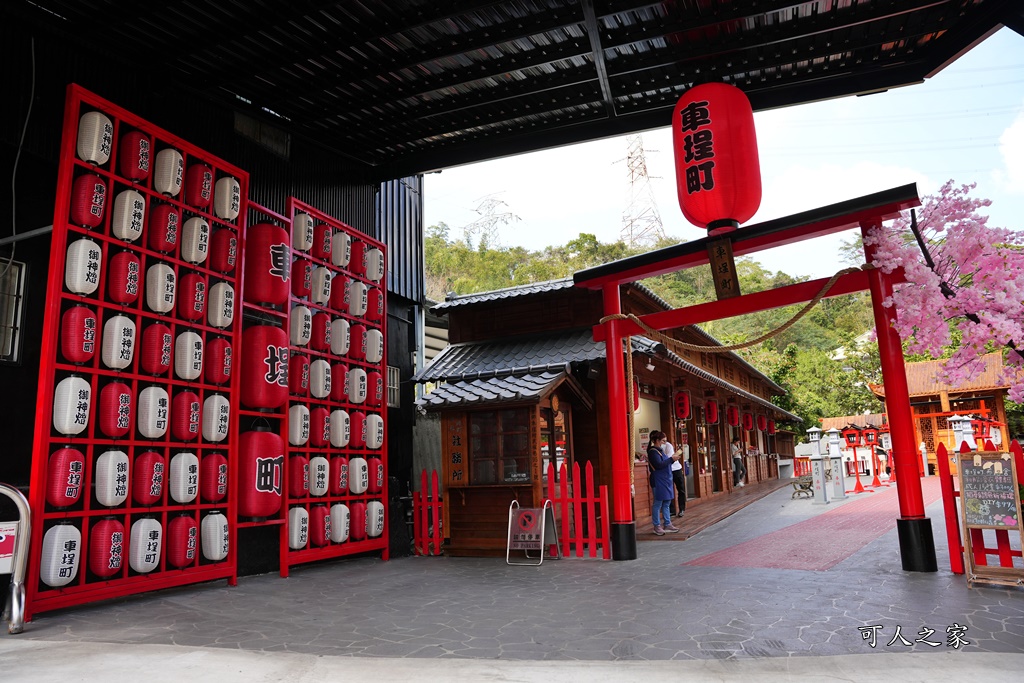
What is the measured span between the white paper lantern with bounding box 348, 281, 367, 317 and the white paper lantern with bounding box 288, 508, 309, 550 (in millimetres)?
3277

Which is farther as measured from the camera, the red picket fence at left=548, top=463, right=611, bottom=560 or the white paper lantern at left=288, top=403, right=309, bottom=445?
the red picket fence at left=548, top=463, right=611, bottom=560

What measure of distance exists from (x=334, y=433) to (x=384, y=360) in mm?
1765

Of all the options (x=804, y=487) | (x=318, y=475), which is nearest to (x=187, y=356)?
(x=318, y=475)

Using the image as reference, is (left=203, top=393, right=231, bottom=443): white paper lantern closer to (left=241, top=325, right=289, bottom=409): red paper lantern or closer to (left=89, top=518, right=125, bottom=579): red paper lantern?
(left=241, top=325, right=289, bottom=409): red paper lantern

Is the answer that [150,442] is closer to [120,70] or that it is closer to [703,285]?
[120,70]

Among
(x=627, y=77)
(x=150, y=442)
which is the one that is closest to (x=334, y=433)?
(x=150, y=442)

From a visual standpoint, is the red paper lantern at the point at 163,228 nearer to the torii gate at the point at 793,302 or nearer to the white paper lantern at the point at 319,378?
the white paper lantern at the point at 319,378

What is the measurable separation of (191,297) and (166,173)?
1.47 m

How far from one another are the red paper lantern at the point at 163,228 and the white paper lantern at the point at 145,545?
309 centimetres

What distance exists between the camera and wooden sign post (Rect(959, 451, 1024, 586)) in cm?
643

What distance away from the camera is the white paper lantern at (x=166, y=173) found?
7.78m

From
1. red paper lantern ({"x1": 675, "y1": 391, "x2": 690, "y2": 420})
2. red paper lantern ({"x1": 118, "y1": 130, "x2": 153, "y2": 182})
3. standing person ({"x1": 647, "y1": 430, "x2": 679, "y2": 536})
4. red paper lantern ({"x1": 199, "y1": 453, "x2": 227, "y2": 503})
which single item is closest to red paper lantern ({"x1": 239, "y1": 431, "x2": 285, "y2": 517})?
red paper lantern ({"x1": 199, "y1": 453, "x2": 227, "y2": 503})

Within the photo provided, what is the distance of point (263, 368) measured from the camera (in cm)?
878

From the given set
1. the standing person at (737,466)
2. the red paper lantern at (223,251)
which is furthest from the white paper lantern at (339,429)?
the standing person at (737,466)
